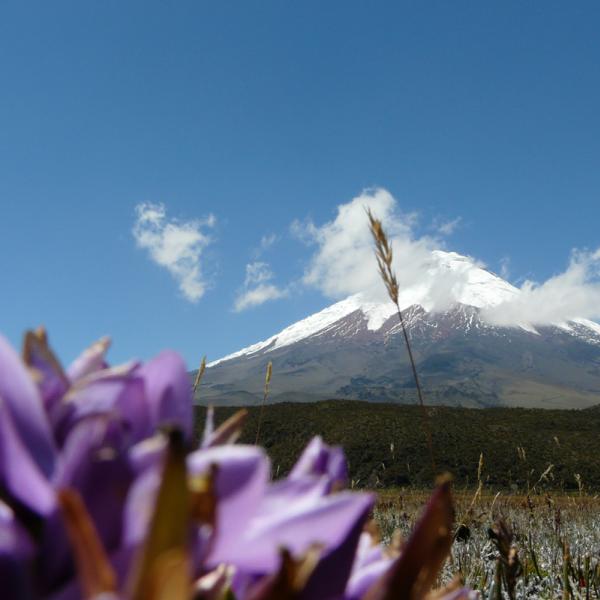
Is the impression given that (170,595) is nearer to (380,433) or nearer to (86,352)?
(86,352)

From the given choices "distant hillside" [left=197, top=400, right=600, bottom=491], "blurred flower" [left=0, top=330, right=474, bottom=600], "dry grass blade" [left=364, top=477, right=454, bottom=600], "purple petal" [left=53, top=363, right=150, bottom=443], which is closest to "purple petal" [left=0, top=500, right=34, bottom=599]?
"blurred flower" [left=0, top=330, right=474, bottom=600]

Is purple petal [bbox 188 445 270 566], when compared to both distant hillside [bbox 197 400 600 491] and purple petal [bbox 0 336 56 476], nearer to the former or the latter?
purple petal [bbox 0 336 56 476]

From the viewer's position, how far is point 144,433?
520 millimetres

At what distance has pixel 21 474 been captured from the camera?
0.41 metres

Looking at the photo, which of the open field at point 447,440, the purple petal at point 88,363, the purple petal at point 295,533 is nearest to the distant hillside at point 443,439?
the open field at point 447,440

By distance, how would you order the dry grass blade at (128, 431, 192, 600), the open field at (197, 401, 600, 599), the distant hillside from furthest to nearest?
the distant hillside → the open field at (197, 401, 600, 599) → the dry grass blade at (128, 431, 192, 600)

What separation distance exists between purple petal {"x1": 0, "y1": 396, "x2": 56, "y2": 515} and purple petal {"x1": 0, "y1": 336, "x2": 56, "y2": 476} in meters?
0.02

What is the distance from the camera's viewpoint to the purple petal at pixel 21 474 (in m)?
0.41

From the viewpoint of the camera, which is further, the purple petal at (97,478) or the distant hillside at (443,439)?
the distant hillside at (443,439)

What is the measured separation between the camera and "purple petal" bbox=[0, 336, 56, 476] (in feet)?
1.44

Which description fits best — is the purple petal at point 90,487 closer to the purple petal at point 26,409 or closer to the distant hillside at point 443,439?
the purple petal at point 26,409

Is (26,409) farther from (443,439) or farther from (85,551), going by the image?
(443,439)

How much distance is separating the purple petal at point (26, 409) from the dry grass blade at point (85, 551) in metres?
0.09

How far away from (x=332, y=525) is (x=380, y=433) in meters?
46.2
